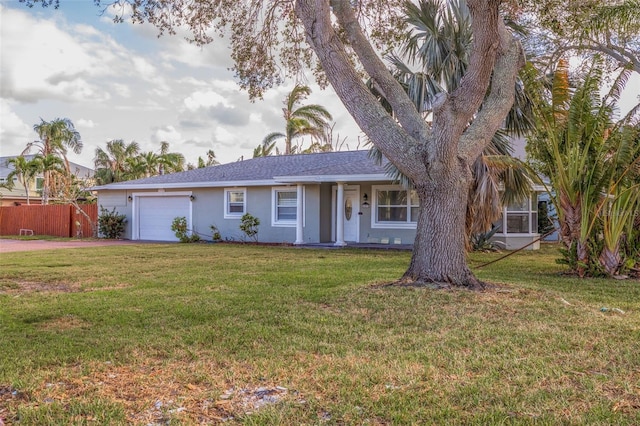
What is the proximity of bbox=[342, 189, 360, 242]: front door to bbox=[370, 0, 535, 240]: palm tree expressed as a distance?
5769mm

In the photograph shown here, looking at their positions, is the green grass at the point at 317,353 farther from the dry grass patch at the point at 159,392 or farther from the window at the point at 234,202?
the window at the point at 234,202

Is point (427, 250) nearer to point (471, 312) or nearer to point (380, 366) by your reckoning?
point (471, 312)

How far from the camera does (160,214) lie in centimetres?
2217

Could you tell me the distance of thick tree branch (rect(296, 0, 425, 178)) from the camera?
7738 millimetres

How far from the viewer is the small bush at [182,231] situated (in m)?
20.6

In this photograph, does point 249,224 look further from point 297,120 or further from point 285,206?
point 297,120

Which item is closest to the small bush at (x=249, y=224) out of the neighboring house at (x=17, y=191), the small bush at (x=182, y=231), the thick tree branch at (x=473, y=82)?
the small bush at (x=182, y=231)

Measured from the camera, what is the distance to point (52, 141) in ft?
114

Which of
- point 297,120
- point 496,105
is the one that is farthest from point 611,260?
point 297,120

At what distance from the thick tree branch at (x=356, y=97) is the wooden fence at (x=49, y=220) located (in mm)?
19701

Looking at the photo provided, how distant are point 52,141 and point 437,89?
30838 millimetres

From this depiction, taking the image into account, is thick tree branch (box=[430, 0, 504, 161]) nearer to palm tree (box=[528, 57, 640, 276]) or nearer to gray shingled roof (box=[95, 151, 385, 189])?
palm tree (box=[528, 57, 640, 276])

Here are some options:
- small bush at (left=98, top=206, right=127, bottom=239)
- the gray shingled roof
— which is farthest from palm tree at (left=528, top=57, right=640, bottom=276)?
small bush at (left=98, top=206, right=127, bottom=239)

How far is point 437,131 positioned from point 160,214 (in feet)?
55.6
